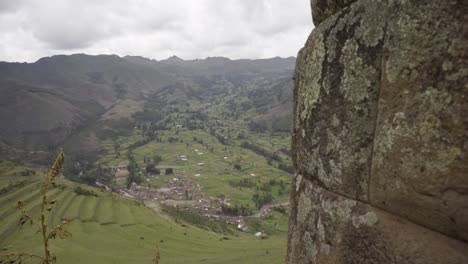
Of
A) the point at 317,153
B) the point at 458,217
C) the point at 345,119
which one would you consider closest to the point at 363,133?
the point at 345,119

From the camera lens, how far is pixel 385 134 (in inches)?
125

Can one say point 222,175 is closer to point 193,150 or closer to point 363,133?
point 193,150

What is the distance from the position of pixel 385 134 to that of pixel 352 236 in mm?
1103

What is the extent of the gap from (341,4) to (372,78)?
1225mm

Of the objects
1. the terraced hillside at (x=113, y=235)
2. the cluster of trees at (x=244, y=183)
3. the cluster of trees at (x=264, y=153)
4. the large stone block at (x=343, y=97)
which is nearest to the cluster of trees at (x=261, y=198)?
the cluster of trees at (x=244, y=183)

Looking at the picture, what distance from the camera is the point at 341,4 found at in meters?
4.11

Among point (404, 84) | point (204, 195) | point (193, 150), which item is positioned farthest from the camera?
point (193, 150)

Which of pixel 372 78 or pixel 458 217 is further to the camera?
pixel 372 78

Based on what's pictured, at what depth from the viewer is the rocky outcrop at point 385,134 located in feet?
8.64

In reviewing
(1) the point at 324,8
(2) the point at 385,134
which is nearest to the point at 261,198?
(1) the point at 324,8

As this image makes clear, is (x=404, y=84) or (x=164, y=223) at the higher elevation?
(x=404, y=84)

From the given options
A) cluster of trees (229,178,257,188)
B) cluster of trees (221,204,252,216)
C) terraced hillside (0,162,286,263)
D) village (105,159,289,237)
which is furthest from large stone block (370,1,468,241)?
cluster of trees (229,178,257,188)

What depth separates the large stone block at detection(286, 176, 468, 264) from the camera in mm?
2850

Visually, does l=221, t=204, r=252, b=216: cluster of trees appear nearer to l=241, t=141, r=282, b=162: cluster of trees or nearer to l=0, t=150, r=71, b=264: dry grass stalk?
l=241, t=141, r=282, b=162: cluster of trees
